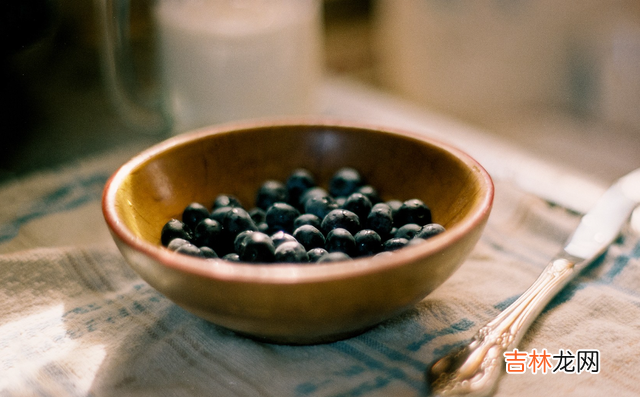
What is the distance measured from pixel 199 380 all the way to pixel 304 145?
0.84 ft

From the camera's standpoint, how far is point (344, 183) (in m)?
0.53

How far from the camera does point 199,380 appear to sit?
385mm

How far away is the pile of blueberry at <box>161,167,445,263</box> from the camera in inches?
15.7

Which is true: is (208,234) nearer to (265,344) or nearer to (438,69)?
(265,344)

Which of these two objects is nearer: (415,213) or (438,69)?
(415,213)

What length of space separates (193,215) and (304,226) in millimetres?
103

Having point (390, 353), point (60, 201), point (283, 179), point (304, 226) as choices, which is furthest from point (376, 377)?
point (60, 201)

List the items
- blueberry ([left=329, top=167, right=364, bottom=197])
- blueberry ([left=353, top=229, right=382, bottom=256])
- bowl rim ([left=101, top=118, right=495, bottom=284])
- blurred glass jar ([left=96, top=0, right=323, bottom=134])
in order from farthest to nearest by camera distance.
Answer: blurred glass jar ([left=96, top=0, right=323, bottom=134]) → blueberry ([left=329, top=167, right=364, bottom=197]) → blueberry ([left=353, top=229, right=382, bottom=256]) → bowl rim ([left=101, top=118, right=495, bottom=284])

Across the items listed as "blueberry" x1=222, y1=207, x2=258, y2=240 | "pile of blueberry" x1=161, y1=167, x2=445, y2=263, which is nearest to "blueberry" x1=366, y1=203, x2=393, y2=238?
"pile of blueberry" x1=161, y1=167, x2=445, y2=263

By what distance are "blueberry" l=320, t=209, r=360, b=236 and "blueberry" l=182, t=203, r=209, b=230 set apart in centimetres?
11

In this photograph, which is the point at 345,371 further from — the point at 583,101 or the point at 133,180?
the point at 583,101

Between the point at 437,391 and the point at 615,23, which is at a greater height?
the point at 615,23

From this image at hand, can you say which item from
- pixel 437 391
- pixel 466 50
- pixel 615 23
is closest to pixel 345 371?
pixel 437 391

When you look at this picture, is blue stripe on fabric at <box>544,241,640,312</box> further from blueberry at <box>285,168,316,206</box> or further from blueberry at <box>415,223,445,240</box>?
blueberry at <box>285,168,316,206</box>
